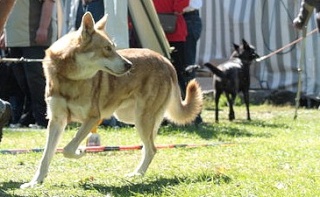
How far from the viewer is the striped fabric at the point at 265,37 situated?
1457 centimetres

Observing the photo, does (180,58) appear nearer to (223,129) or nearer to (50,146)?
(223,129)


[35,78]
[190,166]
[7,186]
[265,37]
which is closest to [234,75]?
[35,78]

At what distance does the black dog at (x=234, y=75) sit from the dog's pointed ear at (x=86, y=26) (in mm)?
6134

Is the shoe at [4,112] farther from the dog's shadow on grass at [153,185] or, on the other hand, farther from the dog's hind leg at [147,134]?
the dog's hind leg at [147,134]

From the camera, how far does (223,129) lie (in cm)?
997

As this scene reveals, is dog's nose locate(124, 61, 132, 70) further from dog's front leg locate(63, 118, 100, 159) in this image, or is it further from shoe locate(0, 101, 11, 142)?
shoe locate(0, 101, 11, 142)

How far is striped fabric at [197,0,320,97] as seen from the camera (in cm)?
1457

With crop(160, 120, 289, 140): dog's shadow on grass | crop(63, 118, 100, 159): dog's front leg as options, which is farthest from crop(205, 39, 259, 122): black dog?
crop(63, 118, 100, 159): dog's front leg

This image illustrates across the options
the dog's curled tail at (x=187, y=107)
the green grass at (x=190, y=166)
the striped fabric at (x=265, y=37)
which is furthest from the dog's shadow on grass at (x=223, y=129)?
the striped fabric at (x=265, y=37)

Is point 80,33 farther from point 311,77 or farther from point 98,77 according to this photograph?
point 311,77

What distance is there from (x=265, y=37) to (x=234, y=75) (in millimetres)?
3630

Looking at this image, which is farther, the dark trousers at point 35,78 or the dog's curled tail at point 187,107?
the dark trousers at point 35,78

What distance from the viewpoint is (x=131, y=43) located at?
9.67 meters

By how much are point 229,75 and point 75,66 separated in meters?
6.61
